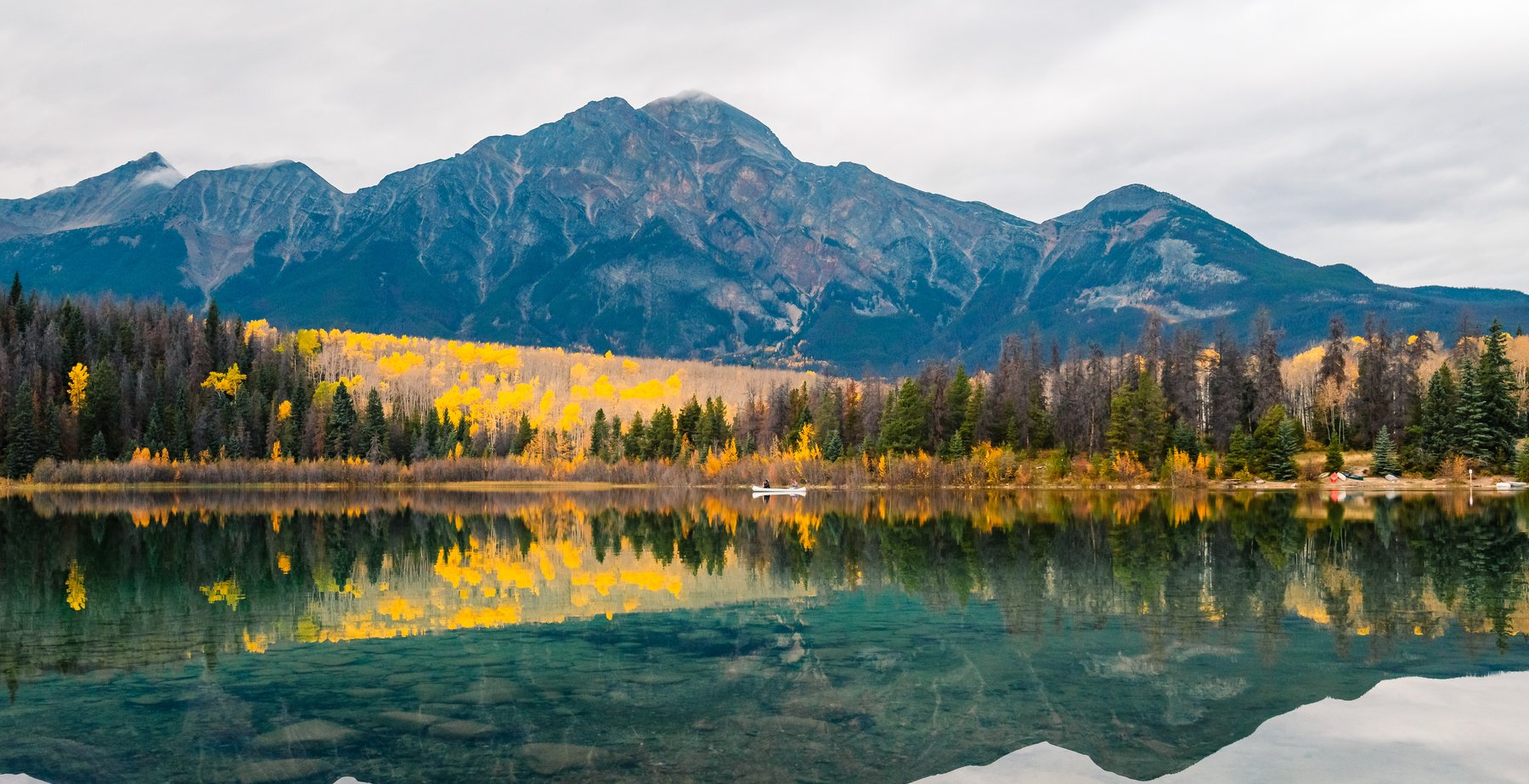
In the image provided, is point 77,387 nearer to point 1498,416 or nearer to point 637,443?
point 637,443

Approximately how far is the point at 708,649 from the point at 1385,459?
10410 centimetres

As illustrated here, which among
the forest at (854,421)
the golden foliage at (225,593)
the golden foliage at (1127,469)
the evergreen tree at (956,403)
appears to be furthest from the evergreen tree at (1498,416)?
the golden foliage at (225,593)

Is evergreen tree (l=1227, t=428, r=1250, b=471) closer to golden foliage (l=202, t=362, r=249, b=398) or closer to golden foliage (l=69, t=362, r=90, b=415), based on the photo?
golden foliage (l=202, t=362, r=249, b=398)

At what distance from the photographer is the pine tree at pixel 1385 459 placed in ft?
338

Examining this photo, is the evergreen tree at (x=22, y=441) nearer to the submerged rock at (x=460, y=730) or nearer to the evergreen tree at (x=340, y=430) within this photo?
the evergreen tree at (x=340, y=430)

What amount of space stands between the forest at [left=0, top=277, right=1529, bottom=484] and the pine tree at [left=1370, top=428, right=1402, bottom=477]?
20cm

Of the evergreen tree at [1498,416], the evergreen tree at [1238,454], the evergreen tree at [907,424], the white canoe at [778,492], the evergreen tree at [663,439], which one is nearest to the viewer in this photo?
the evergreen tree at [1498,416]

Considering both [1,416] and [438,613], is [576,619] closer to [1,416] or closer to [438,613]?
[438,613]

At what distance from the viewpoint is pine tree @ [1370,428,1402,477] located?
10294cm

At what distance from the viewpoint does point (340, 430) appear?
482 feet

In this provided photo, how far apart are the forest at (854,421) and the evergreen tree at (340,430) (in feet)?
0.85

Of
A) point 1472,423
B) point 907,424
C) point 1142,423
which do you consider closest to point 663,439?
point 907,424

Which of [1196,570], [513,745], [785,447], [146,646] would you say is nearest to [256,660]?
[146,646]

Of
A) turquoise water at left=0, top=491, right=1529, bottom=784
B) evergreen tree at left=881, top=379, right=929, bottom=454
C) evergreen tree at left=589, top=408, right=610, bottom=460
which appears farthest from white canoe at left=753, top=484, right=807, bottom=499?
turquoise water at left=0, top=491, right=1529, bottom=784
